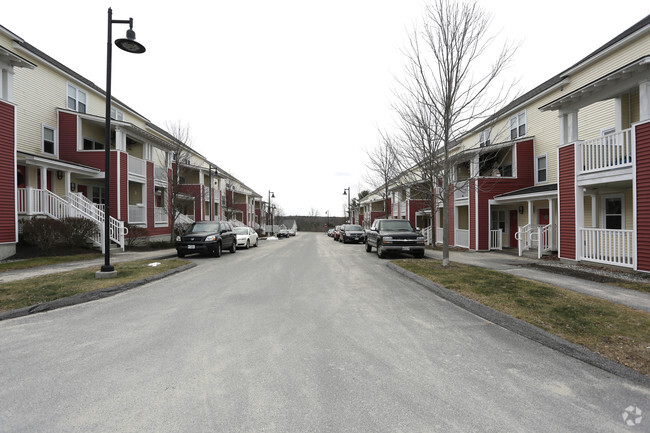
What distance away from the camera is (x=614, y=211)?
1249 cm

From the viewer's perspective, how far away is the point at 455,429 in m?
2.53

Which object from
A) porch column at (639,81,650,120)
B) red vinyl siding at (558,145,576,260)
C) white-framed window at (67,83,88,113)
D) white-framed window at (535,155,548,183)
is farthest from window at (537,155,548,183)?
white-framed window at (67,83,88,113)

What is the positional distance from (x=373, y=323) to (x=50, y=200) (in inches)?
646

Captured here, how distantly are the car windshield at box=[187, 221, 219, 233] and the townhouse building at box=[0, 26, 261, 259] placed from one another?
334 cm

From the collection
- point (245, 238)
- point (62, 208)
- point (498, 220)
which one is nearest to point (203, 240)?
point (62, 208)

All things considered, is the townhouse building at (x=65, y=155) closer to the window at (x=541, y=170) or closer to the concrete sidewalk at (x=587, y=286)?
the concrete sidewalk at (x=587, y=286)

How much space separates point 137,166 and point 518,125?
2303 cm

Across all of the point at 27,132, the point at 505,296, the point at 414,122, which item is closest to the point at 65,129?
the point at 27,132

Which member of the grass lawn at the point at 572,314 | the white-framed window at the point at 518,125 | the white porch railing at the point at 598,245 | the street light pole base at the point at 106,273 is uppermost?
the white-framed window at the point at 518,125

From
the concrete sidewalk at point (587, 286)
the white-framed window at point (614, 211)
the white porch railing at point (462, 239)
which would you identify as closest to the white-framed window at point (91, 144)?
the concrete sidewalk at point (587, 286)

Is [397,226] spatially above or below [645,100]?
below

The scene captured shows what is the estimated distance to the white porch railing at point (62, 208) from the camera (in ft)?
45.0

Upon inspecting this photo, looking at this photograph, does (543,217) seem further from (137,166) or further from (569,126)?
(137,166)

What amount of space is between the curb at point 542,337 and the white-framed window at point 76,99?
22.7m
